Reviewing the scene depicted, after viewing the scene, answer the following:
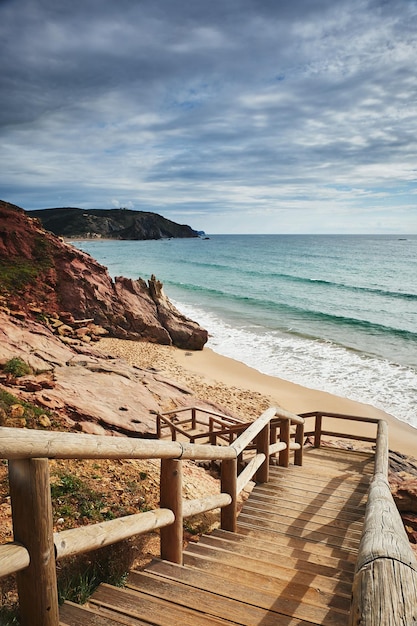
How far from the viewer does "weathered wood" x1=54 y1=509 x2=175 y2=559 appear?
88.4 inches

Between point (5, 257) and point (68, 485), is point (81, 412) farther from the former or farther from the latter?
point (5, 257)

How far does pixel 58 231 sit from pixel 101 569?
17237 cm

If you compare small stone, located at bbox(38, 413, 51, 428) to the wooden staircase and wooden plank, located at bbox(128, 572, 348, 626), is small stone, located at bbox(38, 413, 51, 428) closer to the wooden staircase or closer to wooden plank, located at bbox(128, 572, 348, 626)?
the wooden staircase

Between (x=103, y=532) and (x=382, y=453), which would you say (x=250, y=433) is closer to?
(x=382, y=453)

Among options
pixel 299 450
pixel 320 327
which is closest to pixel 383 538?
pixel 299 450

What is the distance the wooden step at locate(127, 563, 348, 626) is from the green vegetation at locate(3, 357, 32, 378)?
25.5 ft

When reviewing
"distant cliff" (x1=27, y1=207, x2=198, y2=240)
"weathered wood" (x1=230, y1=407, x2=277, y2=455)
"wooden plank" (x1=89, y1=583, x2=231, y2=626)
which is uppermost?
"distant cliff" (x1=27, y1=207, x2=198, y2=240)

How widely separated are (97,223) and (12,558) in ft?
611

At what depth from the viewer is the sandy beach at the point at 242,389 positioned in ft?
47.1

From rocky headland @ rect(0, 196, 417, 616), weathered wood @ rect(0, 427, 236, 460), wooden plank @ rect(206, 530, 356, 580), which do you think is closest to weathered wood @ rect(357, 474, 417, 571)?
weathered wood @ rect(0, 427, 236, 460)

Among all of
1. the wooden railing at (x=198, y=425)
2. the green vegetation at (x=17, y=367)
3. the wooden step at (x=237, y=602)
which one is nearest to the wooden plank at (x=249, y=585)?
the wooden step at (x=237, y=602)

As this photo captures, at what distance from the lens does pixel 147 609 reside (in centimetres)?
259

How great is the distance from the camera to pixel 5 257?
19.7 meters

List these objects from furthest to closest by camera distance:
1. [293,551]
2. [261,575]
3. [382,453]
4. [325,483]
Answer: [325,483], [382,453], [293,551], [261,575]
